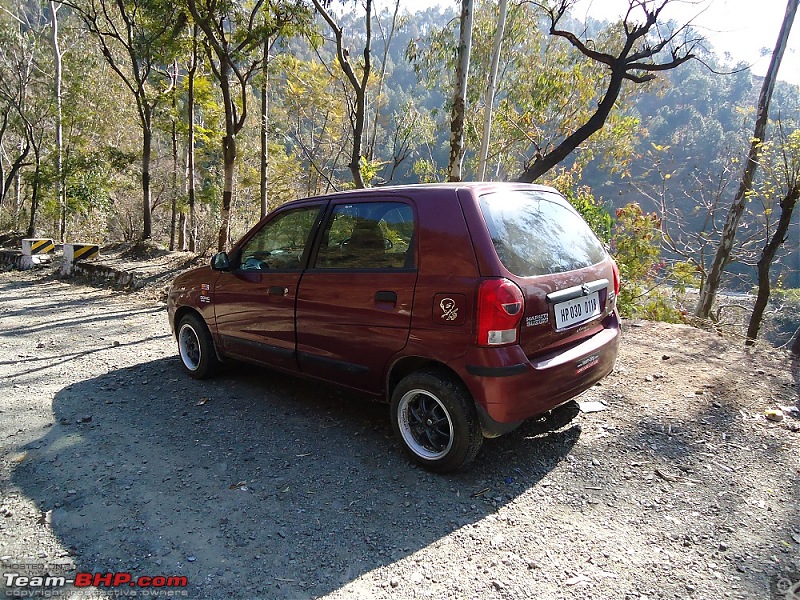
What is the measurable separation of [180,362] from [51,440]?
1.80 meters

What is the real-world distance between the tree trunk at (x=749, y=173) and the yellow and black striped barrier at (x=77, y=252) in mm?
14443

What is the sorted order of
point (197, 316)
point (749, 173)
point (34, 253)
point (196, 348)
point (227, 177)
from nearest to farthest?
point (197, 316), point (196, 348), point (749, 173), point (227, 177), point (34, 253)

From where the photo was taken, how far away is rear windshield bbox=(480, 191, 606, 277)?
2744 mm

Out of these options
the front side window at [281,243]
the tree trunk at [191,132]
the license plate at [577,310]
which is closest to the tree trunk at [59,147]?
the tree trunk at [191,132]

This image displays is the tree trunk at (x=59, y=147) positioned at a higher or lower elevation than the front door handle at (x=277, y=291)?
higher

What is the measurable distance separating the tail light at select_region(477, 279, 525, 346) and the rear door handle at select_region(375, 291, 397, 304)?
0.59 metres

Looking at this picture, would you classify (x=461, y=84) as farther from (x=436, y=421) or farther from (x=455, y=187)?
(x=436, y=421)

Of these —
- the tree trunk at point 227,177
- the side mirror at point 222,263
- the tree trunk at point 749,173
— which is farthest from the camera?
the tree trunk at point 227,177

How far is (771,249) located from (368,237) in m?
8.54

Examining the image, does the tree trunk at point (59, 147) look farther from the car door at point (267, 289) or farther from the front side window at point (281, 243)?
the front side window at point (281, 243)

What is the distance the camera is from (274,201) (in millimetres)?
29188

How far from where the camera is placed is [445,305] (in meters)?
2.71

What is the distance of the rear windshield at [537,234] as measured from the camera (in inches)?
108

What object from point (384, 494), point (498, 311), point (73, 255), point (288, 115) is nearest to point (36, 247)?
point (73, 255)
